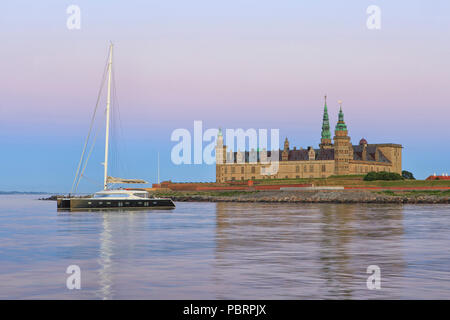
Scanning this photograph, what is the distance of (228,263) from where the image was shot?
23.8 metres

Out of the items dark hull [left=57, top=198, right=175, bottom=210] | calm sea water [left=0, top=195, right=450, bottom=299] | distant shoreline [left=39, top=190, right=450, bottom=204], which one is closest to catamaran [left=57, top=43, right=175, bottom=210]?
dark hull [left=57, top=198, right=175, bottom=210]

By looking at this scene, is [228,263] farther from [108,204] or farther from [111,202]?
[108,204]

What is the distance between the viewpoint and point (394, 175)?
148m

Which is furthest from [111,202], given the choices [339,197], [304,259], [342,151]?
[342,151]

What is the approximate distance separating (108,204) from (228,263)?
157 feet

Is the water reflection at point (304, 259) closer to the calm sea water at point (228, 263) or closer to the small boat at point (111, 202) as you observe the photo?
the calm sea water at point (228, 263)

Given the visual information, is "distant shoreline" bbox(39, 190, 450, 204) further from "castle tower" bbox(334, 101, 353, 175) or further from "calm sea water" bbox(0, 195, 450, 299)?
"calm sea water" bbox(0, 195, 450, 299)

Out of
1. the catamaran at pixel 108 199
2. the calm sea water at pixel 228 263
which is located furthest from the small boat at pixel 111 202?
the calm sea water at pixel 228 263

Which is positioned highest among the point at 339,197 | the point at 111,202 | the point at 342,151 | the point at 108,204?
the point at 342,151

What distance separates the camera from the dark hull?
69.3 metres

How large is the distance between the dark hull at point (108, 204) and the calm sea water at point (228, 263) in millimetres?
28943

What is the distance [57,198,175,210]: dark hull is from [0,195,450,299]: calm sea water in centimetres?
2894
